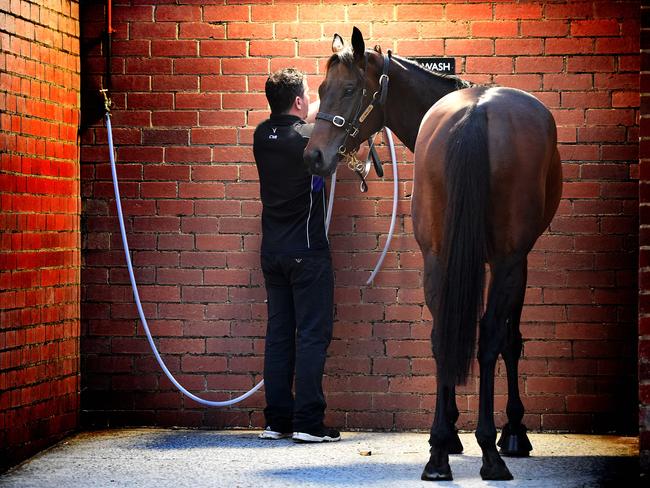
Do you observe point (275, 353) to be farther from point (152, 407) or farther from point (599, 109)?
point (599, 109)

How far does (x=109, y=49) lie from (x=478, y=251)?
2.70 metres

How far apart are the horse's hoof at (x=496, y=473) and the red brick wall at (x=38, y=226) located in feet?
7.06

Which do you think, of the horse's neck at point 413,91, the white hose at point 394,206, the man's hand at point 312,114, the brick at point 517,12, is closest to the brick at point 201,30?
the man's hand at point 312,114

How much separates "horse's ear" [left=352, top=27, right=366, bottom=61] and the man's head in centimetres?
47

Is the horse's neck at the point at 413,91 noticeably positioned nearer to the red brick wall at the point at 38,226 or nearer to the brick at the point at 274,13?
the brick at the point at 274,13

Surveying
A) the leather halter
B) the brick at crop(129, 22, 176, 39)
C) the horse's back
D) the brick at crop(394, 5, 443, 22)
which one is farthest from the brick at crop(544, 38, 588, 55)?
the brick at crop(129, 22, 176, 39)

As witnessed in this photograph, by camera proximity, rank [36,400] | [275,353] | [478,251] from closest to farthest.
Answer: [478,251]
[36,400]
[275,353]

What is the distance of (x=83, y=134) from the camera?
593 centimetres

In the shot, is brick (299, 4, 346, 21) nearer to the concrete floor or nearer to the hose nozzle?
the hose nozzle

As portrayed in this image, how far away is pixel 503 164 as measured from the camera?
14.5 feet

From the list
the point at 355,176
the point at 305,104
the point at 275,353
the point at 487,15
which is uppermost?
the point at 487,15

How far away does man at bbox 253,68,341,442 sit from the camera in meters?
5.43

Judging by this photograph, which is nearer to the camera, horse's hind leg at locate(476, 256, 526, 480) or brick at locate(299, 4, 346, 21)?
horse's hind leg at locate(476, 256, 526, 480)

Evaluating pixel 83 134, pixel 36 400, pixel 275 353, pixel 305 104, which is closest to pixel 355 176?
pixel 305 104
